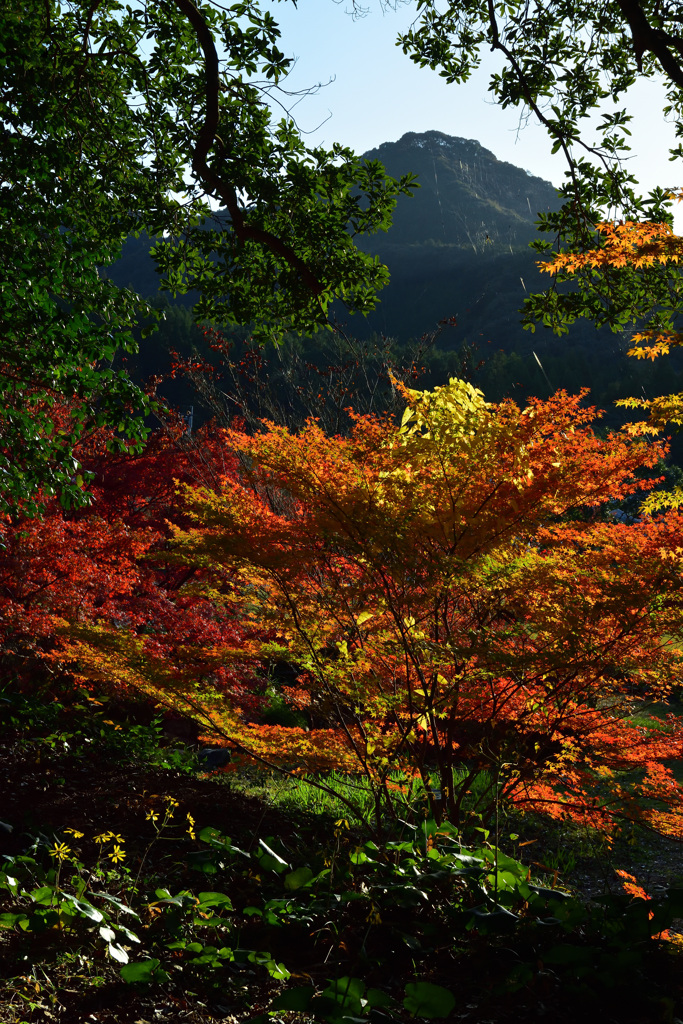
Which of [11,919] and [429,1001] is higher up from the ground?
[429,1001]

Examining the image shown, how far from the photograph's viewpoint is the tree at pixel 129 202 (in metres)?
5.11

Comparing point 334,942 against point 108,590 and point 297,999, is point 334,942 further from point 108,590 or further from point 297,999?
point 108,590

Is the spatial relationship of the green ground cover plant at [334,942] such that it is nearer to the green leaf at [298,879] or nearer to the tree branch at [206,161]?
the green leaf at [298,879]

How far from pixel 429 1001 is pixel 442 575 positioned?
2188 mm

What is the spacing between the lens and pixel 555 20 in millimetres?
5246

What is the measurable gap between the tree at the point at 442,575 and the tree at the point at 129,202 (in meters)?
1.58

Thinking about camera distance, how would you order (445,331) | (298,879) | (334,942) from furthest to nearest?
(445,331) < (298,879) < (334,942)

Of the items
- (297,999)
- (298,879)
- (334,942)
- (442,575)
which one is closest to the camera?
(297,999)

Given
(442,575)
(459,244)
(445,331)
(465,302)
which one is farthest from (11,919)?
(459,244)

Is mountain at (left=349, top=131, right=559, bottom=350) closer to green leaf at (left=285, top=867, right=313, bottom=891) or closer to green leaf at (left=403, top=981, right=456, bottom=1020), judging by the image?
green leaf at (left=285, top=867, right=313, bottom=891)

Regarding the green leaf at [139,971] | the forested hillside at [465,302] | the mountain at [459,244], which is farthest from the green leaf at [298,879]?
the mountain at [459,244]

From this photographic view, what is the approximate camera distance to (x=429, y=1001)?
6.82ft

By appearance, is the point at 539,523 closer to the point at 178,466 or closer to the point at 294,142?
the point at 294,142

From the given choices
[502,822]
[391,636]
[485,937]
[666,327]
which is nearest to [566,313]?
[666,327]
